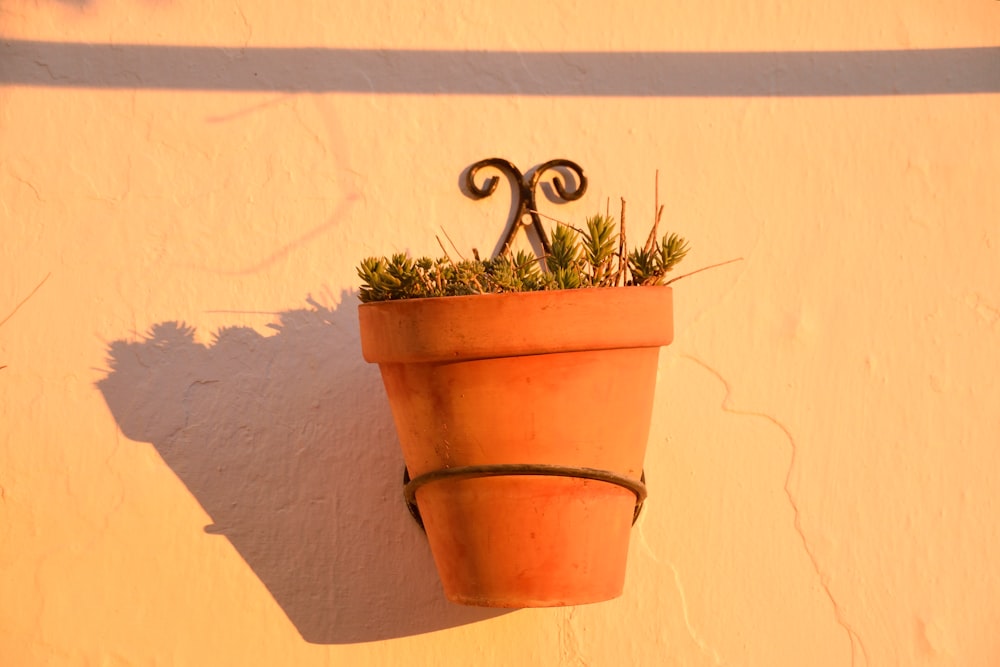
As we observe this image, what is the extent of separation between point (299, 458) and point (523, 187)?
1.65ft

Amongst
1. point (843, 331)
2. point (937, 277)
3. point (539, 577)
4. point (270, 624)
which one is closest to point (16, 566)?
point (270, 624)

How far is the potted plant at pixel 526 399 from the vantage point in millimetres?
1264

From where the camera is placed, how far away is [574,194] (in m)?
1.56

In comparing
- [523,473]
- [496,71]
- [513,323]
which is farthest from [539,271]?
[496,71]

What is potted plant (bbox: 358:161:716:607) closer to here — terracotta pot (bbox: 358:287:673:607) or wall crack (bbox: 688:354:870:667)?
terracotta pot (bbox: 358:287:673:607)

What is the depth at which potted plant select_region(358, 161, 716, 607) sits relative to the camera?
1.26 m

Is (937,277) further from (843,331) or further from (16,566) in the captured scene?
(16,566)

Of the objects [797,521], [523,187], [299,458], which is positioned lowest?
[797,521]

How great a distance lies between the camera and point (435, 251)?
5.15ft

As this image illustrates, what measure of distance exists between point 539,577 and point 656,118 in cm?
70

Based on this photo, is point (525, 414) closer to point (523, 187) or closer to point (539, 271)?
point (539, 271)

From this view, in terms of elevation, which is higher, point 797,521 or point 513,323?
point 513,323

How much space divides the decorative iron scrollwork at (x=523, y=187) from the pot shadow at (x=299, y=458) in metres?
0.25

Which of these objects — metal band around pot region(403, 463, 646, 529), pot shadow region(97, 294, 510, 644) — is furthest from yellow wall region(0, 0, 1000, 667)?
metal band around pot region(403, 463, 646, 529)
